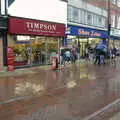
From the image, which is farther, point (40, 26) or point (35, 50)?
point (35, 50)

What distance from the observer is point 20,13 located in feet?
67.0

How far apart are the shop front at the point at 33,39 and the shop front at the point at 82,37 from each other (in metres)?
1.77

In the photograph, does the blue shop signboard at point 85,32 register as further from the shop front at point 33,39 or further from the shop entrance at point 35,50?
the shop entrance at point 35,50

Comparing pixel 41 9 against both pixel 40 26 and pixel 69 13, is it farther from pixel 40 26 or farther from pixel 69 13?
pixel 69 13

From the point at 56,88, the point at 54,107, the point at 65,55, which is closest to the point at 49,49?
the point at 65,55

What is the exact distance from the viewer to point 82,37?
29.7 m

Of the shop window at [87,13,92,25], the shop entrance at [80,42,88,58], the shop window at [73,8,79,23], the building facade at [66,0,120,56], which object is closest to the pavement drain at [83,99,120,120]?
the building facade at [66,0,120,56]

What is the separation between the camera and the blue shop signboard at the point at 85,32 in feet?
88.6

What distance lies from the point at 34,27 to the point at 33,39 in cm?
97

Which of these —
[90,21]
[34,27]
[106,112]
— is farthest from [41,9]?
[106,112]

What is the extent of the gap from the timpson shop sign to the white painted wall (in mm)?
364

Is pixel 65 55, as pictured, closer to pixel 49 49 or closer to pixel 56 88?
pixel 49 49

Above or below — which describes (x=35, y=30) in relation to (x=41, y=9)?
below

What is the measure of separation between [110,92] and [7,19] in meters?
9.55
